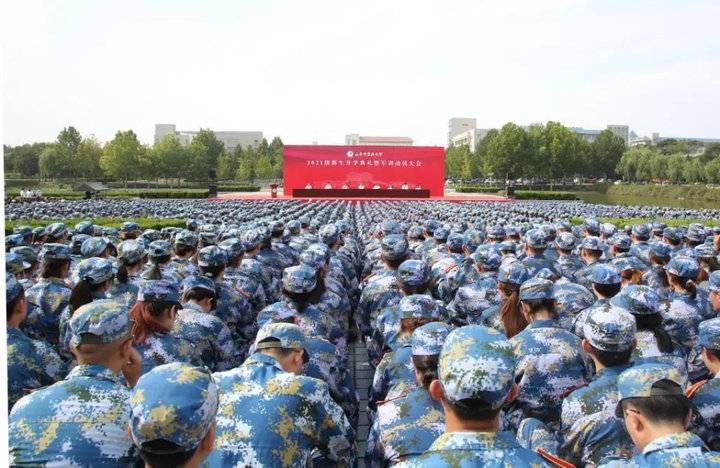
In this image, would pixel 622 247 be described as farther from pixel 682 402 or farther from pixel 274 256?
pixel 682 402

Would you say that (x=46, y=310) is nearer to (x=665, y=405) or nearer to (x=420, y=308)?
(x=420, y=308)

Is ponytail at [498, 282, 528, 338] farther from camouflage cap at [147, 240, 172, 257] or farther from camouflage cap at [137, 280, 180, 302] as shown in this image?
camouflage cap at [147, 240, 172, 257]

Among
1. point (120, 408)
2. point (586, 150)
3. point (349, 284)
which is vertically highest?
point (586, 150)

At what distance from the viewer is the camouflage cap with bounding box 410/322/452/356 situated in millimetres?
2295

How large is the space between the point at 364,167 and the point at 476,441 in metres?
37.1

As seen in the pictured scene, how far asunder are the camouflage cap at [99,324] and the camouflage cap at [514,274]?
2631 mm

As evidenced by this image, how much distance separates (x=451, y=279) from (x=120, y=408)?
402 cm

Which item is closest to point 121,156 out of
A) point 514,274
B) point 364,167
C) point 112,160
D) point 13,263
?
point 112,160

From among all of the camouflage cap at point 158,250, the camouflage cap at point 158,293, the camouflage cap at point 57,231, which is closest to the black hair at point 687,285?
the camouflage cap at point 158,293

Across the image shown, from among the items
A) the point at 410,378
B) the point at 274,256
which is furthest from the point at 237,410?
the point at 274,256

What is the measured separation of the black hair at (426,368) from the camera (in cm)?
230

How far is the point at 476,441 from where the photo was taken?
1.51 meters

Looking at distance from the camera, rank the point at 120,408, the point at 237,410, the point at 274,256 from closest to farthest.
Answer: the point at 120,408 < the point at 237,410 < the point at 274,256

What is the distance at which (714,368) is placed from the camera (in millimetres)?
2639
